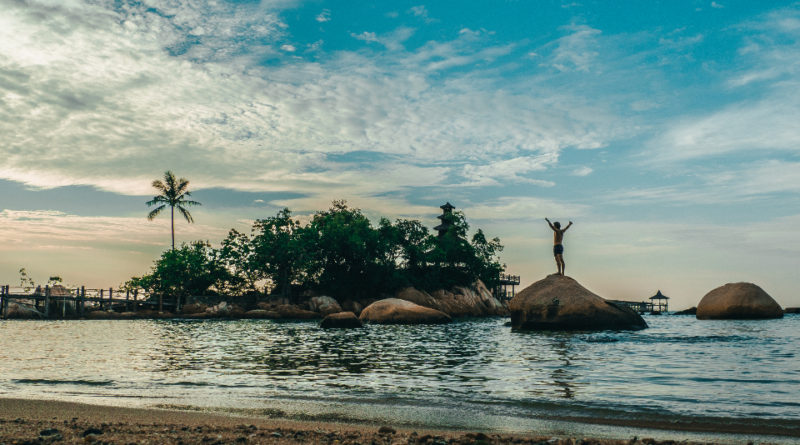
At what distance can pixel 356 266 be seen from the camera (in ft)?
201

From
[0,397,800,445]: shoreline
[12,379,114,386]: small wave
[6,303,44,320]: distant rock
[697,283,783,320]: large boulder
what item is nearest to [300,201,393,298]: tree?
[6,303,44,320]: distant rock

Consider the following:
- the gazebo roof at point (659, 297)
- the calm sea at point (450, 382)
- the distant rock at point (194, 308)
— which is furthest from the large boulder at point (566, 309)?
the gazebo roof at point (659, 297)

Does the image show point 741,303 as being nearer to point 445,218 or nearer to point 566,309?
point 566,309

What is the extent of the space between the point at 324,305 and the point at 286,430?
1973 inches

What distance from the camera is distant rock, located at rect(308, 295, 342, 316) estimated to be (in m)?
55.1

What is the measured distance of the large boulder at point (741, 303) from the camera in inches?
1400

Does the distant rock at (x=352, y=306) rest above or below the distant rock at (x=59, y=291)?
below

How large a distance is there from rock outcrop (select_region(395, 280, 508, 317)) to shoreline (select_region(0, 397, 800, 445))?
173ft

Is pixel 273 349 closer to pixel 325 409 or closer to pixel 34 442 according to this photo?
pixel 325 409

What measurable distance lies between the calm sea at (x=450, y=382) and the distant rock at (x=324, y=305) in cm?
3787

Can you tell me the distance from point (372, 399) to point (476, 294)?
6327 centimetres

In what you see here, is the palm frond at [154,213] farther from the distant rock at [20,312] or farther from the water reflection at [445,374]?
the water reflection at [445,374]

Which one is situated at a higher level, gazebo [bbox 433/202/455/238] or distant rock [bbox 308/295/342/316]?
gazebo [bbox 433/202/455/238]

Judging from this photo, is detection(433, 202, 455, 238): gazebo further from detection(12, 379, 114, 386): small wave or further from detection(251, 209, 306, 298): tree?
detection(12, 379, 114, 386): small wave
